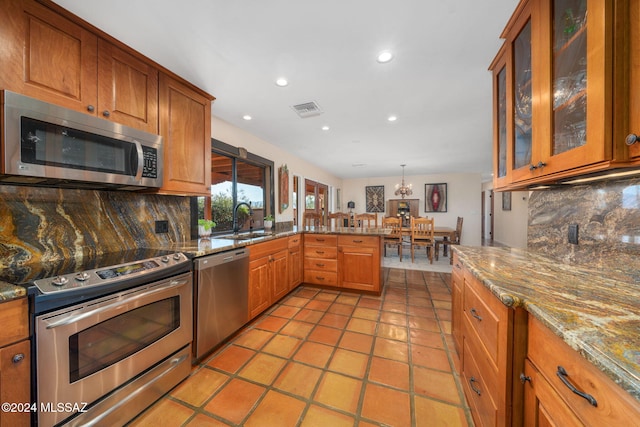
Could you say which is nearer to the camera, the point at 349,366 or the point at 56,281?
the point at 56,281

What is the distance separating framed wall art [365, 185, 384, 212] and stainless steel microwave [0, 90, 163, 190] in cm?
746

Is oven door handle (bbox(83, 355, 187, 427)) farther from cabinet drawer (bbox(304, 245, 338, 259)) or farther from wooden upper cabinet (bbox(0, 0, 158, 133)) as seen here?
cabinet drawer (bbox(304, 245, 338, 259))

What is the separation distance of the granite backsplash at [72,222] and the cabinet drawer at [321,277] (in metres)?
1.88

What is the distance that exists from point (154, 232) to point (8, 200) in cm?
85

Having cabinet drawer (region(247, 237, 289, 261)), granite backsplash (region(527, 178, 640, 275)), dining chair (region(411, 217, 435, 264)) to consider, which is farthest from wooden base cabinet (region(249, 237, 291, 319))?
dining chair (region(411, 217, 435, 264))

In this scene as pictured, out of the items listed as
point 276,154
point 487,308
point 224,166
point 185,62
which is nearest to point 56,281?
point 185,62

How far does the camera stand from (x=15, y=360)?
931 mm

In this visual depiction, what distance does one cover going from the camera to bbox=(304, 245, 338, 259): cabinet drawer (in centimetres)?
328

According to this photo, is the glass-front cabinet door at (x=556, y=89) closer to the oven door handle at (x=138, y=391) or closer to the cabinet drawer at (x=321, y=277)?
the cabinet drawer at (x=321, y=277)

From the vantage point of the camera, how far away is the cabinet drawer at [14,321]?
90 cm

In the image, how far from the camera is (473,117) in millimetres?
2992

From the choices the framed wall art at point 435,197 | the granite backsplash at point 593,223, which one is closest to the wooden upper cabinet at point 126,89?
the granite backsplash at point 593,223

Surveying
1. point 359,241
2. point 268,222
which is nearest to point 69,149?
point 268,222

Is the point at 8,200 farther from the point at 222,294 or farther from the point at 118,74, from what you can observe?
the point at 222,294
